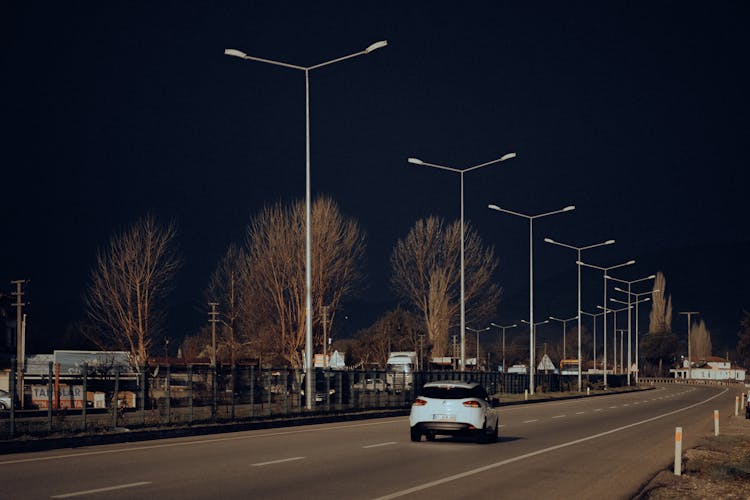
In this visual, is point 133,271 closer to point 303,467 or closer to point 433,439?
point 433,439

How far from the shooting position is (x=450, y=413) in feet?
77.5

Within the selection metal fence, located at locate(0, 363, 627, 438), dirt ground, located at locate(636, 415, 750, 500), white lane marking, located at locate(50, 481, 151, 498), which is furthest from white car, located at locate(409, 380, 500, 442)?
white lane marking, located at locate(50, 481, 151, 498)

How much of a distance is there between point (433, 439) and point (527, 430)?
5298 mm

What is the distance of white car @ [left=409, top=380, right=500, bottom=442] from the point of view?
2358 centimetres

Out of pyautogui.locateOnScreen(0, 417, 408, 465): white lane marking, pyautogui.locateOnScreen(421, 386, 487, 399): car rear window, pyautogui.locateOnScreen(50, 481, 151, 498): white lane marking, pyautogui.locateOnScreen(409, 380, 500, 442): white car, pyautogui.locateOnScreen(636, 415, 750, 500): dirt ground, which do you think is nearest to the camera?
pyautogui.locateOnScreen(50, 481, 151, 498): white lane marking

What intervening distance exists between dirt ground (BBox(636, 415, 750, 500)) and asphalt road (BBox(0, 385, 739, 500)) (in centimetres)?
40

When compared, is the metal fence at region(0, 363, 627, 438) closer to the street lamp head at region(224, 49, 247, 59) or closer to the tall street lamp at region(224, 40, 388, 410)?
the tall street lamp at region(224, 40, 388, 410)

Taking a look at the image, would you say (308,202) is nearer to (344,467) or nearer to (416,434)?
(416,434)

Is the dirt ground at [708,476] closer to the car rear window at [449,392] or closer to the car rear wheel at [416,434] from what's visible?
the car rear window at [449,392]

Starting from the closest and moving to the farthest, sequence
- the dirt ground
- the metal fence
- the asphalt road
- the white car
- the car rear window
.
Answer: the asphalt road → the dirt ground → the white car → the car rear window → the metal fence

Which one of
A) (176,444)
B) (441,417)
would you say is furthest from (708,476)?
(176,444)

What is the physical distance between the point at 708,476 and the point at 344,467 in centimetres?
614

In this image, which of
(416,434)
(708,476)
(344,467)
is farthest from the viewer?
(416,434)

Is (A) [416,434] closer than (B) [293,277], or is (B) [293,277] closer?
(A) [416,434]
